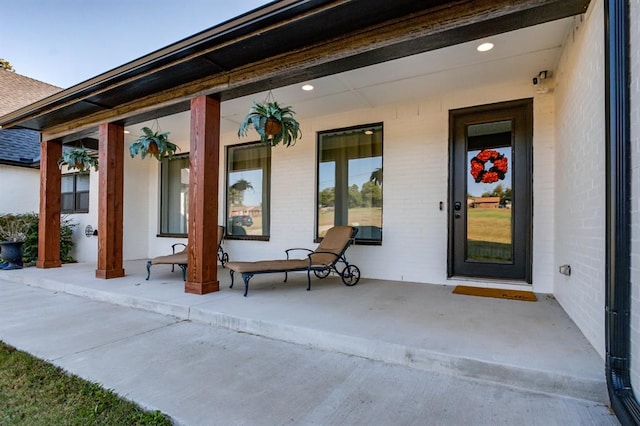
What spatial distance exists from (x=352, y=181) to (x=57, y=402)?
4.40 meters

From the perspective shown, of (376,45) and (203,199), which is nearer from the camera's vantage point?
(376,45)

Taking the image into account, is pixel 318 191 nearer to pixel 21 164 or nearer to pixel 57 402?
pixel 57 402

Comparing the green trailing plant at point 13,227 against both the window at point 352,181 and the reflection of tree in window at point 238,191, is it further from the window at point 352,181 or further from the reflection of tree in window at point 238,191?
the window at point 352,181

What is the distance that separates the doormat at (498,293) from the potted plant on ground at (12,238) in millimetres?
7524

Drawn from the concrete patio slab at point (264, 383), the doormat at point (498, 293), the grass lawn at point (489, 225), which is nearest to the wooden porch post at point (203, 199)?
the concrete patio slab at point (264, 383)

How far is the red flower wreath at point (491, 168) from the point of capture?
429 cm

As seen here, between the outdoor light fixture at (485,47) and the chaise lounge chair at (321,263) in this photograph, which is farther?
the chaise lounge chair at (321,263)

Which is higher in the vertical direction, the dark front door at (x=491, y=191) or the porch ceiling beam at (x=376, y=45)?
the porch ceiling beam at (x=376, y=45)

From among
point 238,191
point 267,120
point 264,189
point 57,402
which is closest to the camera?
point 57,402

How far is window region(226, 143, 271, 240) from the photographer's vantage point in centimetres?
622

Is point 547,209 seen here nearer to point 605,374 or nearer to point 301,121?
point 605,374

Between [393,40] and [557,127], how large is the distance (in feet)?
7.60

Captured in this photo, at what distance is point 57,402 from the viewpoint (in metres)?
1.87

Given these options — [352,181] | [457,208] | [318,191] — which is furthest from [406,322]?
[318,191]
